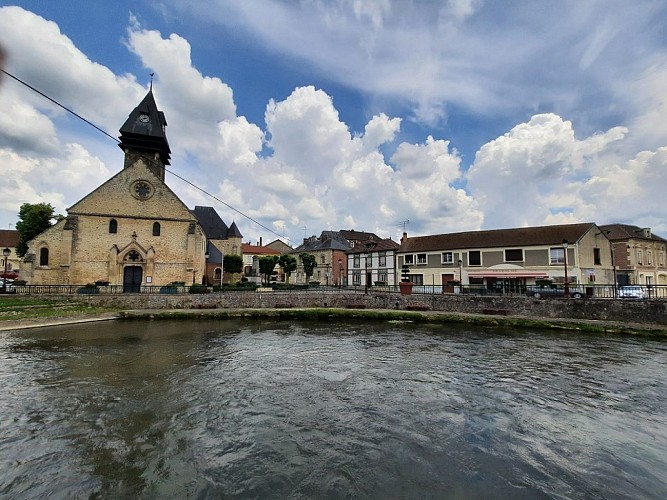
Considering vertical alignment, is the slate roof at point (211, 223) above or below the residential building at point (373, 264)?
above

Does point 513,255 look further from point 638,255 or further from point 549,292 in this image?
point 638,255

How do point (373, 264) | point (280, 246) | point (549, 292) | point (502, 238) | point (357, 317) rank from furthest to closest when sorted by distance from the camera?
point (280, 246)
point (373, 264)
point (502, 238)
point (357, 317)
point (549, 292)

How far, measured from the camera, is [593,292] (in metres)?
24.3

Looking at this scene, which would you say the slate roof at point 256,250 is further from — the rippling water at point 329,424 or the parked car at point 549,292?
the rippling water at point 329,424

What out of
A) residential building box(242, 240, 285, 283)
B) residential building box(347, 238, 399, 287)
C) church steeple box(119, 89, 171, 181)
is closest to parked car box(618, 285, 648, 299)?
residential building box(347, 238, 399, 287)

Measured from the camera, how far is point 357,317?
74.3ft

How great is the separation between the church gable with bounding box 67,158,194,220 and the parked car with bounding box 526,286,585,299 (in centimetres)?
2934

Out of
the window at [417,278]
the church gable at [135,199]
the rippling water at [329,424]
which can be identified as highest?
the church gable at [135,199]

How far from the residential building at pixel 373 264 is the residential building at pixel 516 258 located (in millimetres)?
3467

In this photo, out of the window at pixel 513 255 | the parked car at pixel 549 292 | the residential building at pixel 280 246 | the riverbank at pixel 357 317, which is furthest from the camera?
the residential building at pixel 280 246

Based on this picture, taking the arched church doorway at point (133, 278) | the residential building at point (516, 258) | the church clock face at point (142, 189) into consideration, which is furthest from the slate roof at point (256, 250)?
the residential building at point (516, 258)

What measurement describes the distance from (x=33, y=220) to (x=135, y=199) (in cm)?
1747

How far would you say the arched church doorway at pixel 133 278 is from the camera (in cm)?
2835

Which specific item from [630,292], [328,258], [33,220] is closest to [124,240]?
A: [33,220]
